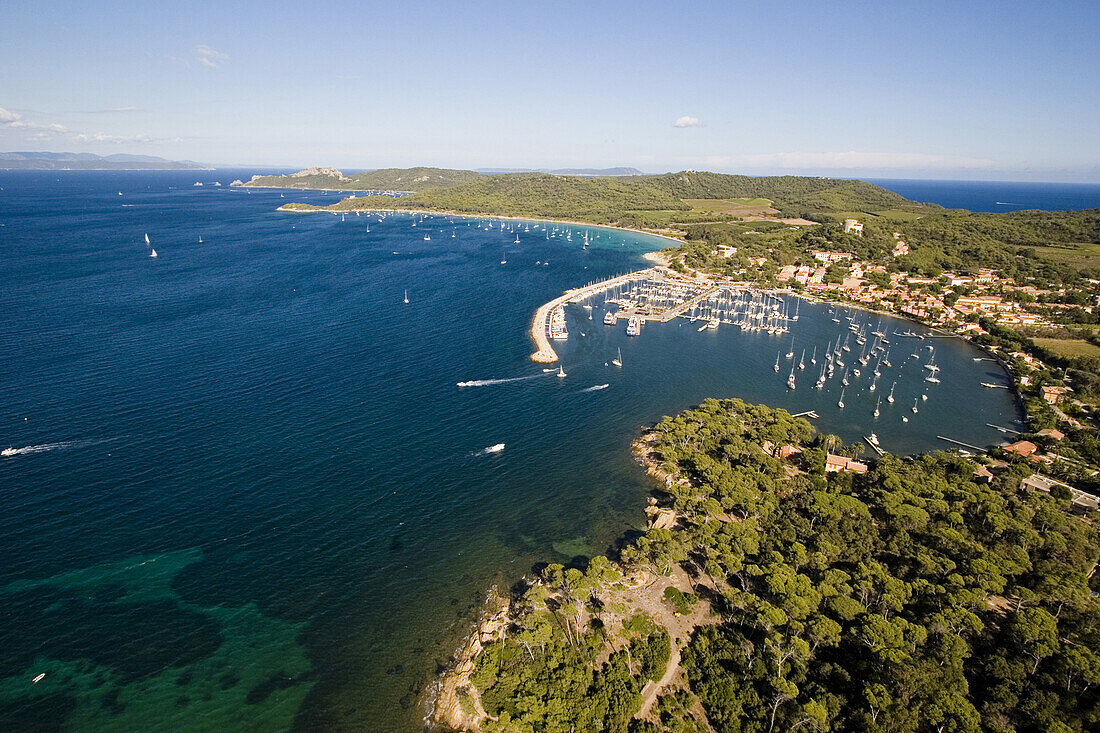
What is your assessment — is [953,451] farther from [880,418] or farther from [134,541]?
[134,541]

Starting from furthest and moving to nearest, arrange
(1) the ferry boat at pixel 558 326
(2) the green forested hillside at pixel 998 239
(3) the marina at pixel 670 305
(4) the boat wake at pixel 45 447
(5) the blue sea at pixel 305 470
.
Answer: (2) the green forested hillside at pixel 998 239
(3) the marina at pixel 670 305
(1) the ferry boat at pixel 558 326
(4) the boat wake at pixel 45 447
(5) the blue sea at pixel 305 470

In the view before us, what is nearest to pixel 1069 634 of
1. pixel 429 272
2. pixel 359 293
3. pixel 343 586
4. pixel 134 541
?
pixel 343 586

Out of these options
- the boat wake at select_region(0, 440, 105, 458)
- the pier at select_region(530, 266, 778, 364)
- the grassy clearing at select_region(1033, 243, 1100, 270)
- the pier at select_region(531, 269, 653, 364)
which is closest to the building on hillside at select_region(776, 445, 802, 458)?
the pier at select_region(531, 269, 653, 364)

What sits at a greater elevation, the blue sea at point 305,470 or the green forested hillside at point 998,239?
the green forested hillside at point 998,239

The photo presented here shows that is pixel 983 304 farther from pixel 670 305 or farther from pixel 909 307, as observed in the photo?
pixel 670 305

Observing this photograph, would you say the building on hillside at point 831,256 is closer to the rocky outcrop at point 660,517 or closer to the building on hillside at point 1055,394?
the building on hillside at point 1055,394

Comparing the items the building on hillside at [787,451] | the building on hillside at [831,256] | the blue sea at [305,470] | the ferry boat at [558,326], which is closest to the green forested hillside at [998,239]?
the building on hillside at [831,256]
